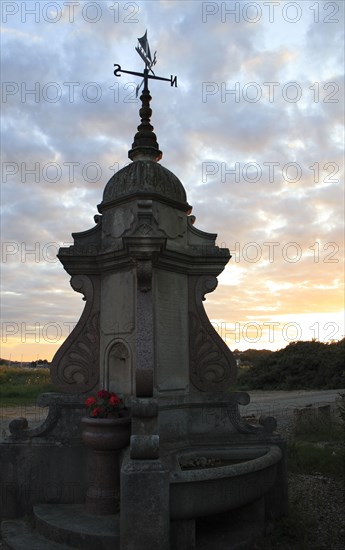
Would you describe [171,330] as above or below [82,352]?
above

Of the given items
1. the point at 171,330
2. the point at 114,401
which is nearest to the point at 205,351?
the point at 171,330

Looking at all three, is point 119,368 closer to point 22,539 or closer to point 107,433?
point 107,433

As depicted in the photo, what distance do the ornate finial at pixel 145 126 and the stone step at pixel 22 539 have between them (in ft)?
13.9

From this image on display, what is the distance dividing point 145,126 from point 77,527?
4.55 meters

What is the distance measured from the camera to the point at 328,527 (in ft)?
16.1

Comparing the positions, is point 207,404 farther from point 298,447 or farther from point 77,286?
point 298,447

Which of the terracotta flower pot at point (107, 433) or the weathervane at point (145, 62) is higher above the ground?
the weathervane at point (145, 62)

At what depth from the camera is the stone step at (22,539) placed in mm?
Result: 4051

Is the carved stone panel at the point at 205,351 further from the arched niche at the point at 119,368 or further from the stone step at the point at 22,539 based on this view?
the stone step at the point at 22,539

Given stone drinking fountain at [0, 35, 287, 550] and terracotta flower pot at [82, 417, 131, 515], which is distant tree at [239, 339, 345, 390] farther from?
terracotta flower pot at [82, 417, 131, 515]

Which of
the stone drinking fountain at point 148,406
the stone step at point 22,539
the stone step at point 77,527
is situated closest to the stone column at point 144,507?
the stone drinking fountain at point 148,406

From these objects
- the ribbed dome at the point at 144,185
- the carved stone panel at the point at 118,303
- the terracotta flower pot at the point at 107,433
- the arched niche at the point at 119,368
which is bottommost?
the terracotta flower pot at the point at 107,433

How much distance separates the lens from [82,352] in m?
5.47

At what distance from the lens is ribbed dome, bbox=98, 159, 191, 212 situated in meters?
5.56
